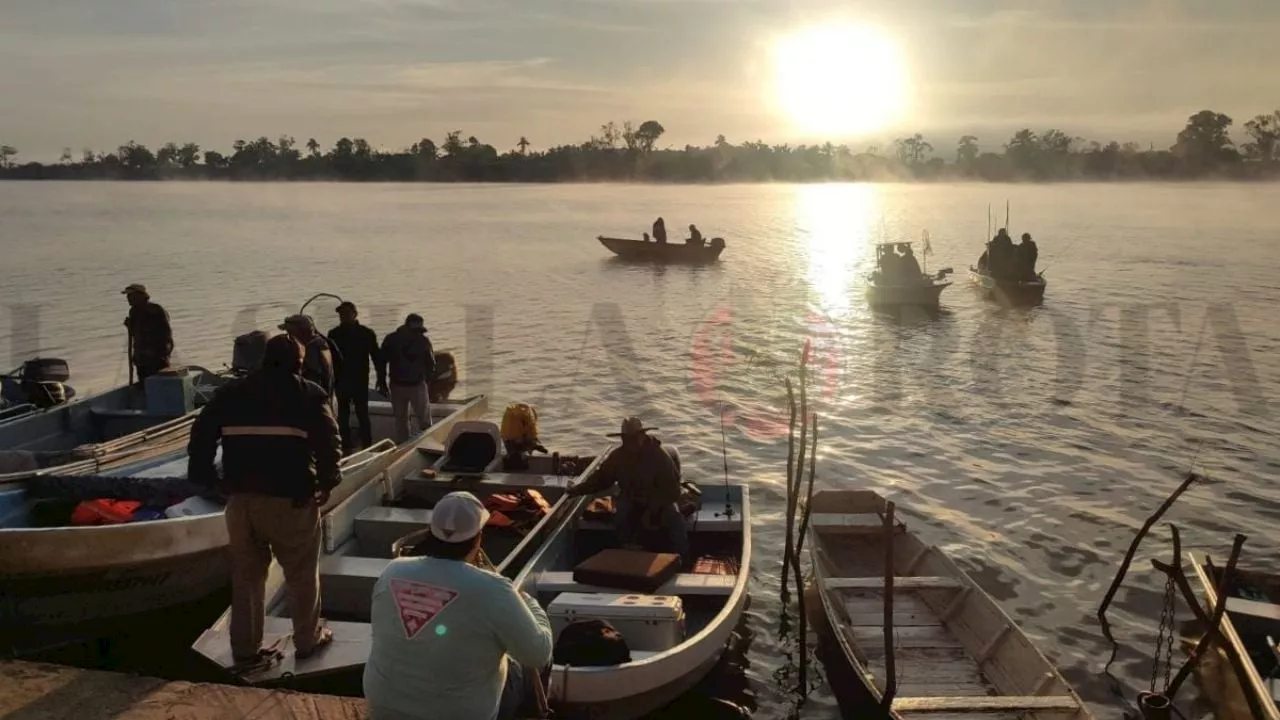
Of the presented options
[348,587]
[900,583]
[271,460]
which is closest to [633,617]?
[348,587]

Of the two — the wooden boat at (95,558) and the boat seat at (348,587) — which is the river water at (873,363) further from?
the wooden boat at (95,558)

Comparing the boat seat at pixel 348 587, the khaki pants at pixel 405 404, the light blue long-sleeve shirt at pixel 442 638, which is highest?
the light blue long-sleeve shirt at pixel 442 638

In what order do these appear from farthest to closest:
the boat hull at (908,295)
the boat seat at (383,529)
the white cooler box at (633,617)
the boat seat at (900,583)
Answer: the boat hull at (908,295) < the boat seat at (383,529) < the boat seat at (900,583) < the white cooler box at (633,617)

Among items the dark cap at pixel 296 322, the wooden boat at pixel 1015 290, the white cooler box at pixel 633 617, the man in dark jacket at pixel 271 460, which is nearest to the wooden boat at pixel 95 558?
the dark cap at pixel 296 322

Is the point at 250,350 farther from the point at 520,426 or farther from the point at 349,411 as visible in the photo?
the point at 520,426

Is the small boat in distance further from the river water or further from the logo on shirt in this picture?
the logo on shirt

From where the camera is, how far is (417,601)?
4988 millimetres

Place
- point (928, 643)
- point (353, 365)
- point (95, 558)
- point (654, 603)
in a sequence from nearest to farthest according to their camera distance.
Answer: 1. point (654, 603)
2. point (95, 558)
3. point (928, 643)
4. point (353, 365)

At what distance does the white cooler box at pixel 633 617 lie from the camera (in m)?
8.52

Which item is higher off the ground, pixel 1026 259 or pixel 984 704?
pixel 1026 259

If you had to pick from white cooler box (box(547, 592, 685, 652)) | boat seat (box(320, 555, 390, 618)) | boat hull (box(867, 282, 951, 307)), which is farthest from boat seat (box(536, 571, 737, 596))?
boat hull (box(867, 282, 951, 307))

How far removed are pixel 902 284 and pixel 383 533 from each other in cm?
2719

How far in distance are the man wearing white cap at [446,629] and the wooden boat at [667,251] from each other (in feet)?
150

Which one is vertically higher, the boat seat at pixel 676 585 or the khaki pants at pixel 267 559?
the khaki pants at pixel 267 559
